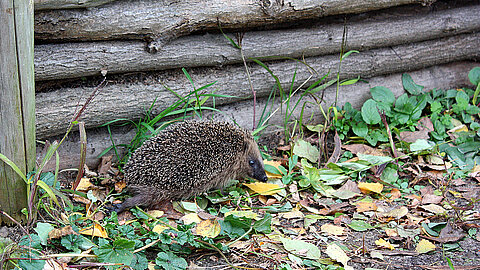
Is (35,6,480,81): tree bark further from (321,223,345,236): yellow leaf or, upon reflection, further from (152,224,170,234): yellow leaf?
(321,223,345,236): yellow leaf

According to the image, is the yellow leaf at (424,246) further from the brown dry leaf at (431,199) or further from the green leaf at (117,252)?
the green leaf at (117,252)

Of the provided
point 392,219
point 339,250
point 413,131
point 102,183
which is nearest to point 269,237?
point 339,250

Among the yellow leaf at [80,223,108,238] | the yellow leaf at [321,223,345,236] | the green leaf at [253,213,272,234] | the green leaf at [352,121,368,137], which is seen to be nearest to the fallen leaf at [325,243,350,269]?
the yellow leaf at [321,223,345,236]

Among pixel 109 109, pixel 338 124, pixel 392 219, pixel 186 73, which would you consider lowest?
pixel 392 219

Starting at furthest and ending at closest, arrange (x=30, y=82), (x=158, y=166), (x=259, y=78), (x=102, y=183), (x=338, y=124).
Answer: (x=338, y=124)
(x=259, y=78)
(x=102, y=183)
(x=158, y=166)
(x=30, y=82)

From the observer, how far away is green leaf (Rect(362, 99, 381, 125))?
5.52 m

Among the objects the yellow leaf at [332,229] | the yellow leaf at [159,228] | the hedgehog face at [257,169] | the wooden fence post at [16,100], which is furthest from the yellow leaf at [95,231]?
the yellow leaf at [332,229]

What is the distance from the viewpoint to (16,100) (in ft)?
10.4

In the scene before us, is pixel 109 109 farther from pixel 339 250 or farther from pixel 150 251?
pixel 339 250

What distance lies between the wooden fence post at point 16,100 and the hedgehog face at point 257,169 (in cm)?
207

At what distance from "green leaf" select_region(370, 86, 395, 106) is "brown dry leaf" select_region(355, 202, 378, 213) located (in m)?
1.80

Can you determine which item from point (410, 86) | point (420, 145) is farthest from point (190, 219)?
point (410, 86)

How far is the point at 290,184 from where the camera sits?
15.6ft

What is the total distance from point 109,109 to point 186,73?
0.81 metres
